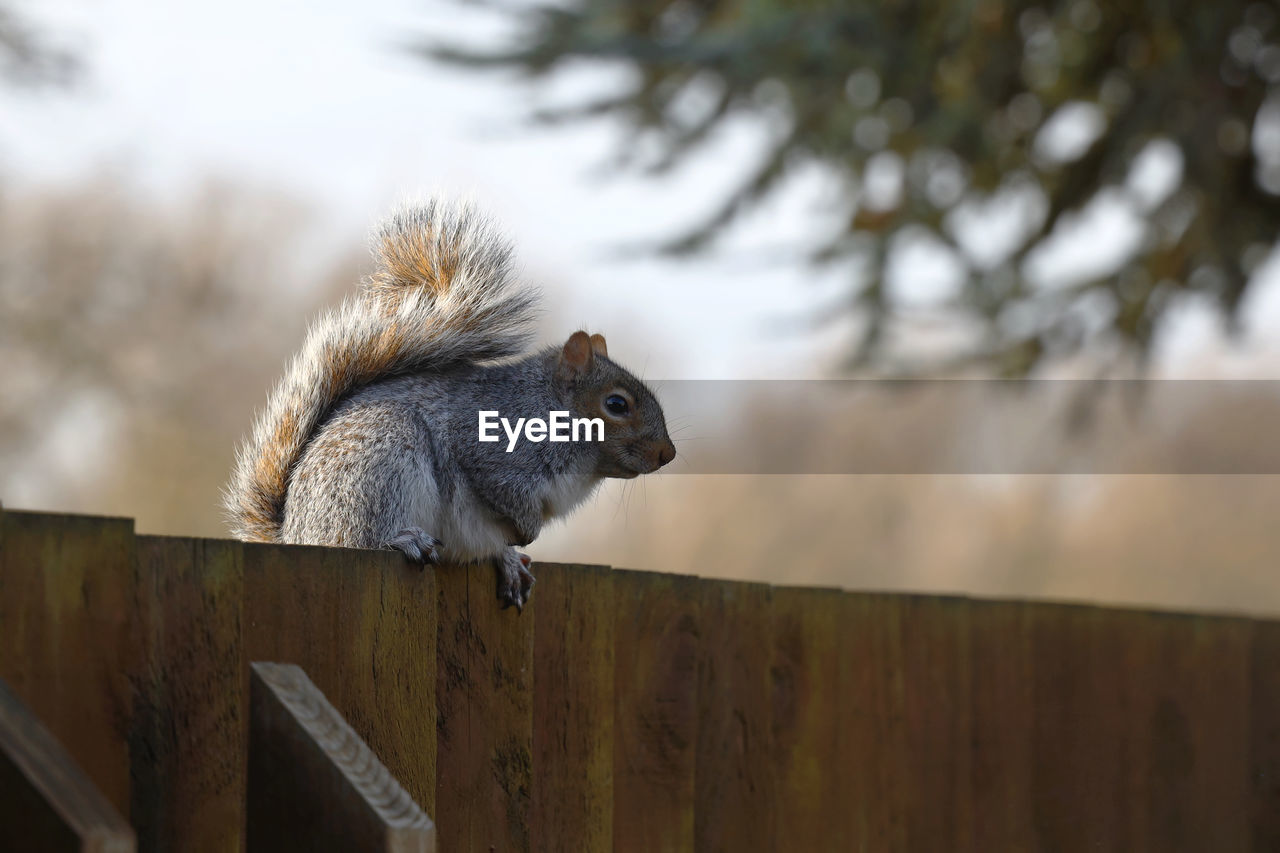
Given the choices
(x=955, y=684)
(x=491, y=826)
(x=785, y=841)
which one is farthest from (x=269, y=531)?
(x=955, y=684)

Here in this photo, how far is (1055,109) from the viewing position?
4.88m

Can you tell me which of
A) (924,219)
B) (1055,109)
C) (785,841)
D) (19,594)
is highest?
(1055,109)

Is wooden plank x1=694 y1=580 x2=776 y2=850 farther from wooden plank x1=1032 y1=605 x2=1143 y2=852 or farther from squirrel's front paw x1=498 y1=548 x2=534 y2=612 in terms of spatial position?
wooden plank x1=1032 y1=605 x2=1143 y2=852

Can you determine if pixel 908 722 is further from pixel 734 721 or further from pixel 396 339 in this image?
pixel 396 339

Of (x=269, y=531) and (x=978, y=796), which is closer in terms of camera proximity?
(x=269, y=531)

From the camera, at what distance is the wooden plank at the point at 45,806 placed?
0.66m

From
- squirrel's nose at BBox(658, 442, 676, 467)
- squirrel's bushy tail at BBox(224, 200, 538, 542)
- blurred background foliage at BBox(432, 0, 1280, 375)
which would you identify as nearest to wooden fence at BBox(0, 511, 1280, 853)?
squirrel's nose at BBox(658, 442, 676, 467)

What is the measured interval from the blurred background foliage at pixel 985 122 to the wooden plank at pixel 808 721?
108 inches

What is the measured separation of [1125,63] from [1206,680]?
3113 millimetres

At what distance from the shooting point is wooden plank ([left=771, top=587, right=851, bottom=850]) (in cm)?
168

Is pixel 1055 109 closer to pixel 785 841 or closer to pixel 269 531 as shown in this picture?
pixel 785 841

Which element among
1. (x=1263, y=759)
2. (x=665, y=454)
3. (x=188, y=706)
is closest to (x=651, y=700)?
(x=665, y=454)

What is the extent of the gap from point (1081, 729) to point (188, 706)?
1.59 m

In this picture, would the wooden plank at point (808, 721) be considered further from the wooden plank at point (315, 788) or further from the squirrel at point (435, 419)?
the wooden plank at point (315, 788)
